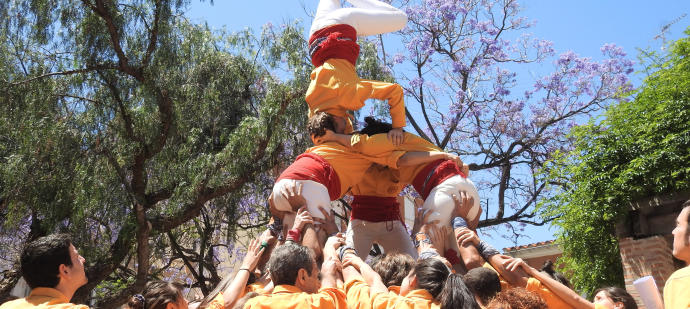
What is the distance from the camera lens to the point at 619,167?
748 cm

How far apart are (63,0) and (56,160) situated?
2.20 meters

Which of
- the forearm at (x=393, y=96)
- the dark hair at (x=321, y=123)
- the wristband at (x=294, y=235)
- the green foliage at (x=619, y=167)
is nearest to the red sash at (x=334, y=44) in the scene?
the forearm at (x=393, y=96)

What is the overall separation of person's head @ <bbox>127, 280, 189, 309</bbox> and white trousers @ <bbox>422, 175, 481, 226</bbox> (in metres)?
1.86

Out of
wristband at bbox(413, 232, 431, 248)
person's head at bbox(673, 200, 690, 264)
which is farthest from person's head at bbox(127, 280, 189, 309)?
person's head at bbox(673, 200, 690, 264)

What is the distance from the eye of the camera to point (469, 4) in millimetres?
12938

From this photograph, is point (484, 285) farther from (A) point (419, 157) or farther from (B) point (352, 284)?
(A) point (419, 157)

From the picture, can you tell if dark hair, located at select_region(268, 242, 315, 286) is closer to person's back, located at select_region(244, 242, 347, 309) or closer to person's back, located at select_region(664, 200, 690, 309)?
person's back, located at select_region(244, 242, 347, 309)

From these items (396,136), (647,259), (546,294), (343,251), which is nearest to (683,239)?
(546,294)

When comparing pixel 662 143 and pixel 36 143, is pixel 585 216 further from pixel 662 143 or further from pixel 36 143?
pixel 36 143

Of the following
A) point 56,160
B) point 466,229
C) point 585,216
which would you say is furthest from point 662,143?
point 56,160

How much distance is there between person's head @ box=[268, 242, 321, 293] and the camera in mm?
2936

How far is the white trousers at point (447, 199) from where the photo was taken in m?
4.35

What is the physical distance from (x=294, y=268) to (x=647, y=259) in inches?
211

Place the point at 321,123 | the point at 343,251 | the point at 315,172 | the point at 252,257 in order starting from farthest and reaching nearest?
the point at 321,123
the point at 315,172
the point at 252,257
the point at 343,251
